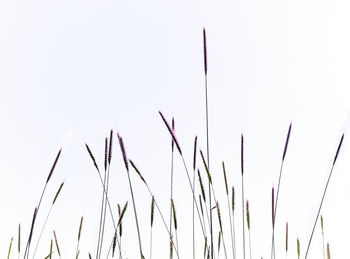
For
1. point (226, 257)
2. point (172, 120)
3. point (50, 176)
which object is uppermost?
point (172, 120)

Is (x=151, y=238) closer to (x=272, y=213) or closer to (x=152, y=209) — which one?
(x=152, y=209)

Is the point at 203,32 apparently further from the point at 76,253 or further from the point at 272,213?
the point at 76,253

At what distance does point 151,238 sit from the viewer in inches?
70.2

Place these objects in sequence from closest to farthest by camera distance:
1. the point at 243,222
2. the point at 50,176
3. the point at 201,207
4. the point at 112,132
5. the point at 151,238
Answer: the point at 112,132 → the point at 50,176 → the point at 201,207 → the point at 243,222 → the point at 151,238

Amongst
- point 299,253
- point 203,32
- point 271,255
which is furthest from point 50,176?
point 299,253

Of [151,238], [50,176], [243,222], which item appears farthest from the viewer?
[151,238]

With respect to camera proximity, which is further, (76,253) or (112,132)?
(76,253)

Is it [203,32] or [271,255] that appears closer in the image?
[203,32]

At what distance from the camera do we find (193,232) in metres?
1.68

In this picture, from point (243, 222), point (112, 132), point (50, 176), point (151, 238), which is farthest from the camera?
point (151, 238)

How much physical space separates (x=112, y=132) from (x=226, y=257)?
622 mm

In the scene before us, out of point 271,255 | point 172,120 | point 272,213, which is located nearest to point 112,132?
point 172,120

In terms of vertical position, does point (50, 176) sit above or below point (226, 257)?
above

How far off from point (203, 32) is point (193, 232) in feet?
2.65
